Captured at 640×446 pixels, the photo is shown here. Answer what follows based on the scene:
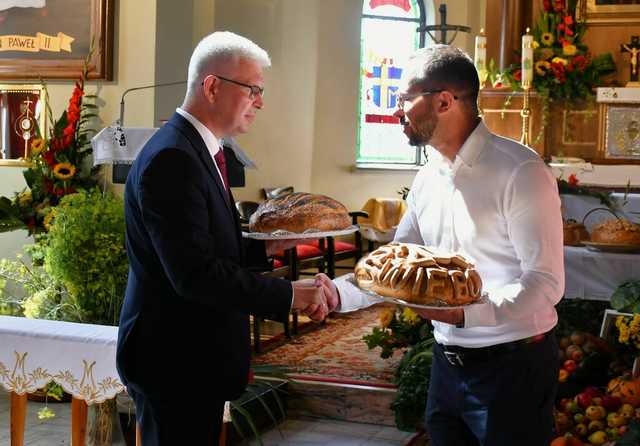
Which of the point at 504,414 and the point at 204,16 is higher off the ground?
the point at 204,16

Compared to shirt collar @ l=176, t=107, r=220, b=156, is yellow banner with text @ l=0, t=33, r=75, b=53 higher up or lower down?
higher up

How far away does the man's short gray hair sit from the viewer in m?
2.49

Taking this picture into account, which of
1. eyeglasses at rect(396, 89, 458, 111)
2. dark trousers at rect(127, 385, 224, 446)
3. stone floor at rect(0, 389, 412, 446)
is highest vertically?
eyeglasses at rect(396, 89, 458, 111)

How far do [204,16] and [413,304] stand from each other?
7.05m

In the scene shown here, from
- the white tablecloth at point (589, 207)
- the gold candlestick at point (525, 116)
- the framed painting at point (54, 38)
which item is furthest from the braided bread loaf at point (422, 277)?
the gold candlestick at point (525, 116)

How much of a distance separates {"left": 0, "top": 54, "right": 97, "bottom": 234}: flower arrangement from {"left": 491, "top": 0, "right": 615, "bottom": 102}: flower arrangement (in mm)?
3991

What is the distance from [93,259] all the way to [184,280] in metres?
2.98

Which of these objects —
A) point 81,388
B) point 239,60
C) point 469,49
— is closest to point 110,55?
point 81,388

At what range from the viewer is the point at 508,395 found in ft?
→ 7.59

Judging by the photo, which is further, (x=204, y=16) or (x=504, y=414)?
(x=204, y=16)

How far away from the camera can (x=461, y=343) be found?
2.38 meters

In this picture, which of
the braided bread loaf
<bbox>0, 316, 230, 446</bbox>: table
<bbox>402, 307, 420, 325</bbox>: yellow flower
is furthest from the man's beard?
<bbox>402, 307, 420, 325</bbox>: yellow flower

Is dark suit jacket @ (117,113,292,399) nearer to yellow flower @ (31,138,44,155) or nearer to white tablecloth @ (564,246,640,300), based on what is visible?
white tablecloth @ (564,246,640,300)

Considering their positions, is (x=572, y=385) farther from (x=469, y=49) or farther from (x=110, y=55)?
(x=469, y=49)
